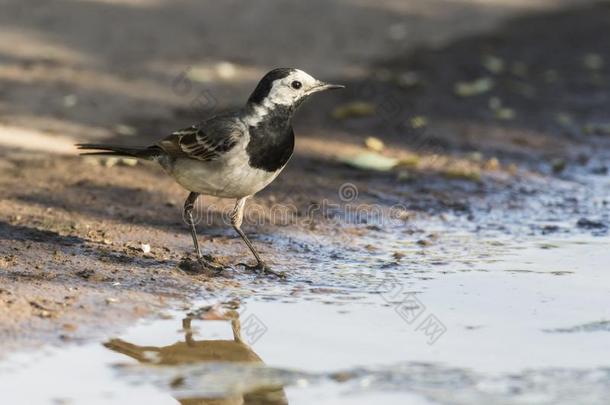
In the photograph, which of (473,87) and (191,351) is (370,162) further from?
(191,351)

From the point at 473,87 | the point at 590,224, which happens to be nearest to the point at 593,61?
the point at 473,87

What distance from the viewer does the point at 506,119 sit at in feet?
36.8

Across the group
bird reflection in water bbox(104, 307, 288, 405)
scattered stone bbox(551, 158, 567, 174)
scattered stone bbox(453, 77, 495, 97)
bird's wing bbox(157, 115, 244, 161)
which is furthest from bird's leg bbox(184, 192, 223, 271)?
scattered stone bbox(453, 77, 495, 97)

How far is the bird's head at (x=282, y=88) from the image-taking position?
260 inches

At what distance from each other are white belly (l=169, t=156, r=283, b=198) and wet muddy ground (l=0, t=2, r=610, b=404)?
0.48 meters

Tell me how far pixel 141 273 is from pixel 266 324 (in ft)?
3.57

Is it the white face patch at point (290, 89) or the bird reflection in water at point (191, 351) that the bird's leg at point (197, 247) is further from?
the bird reflection in water at point (191, 351)

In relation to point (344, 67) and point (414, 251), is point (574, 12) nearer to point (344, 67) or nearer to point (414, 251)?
point (344, 67)

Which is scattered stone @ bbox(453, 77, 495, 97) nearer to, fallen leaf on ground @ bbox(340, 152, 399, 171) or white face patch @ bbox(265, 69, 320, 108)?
fallen leaf on ground @ bbox(340, 152, 399, 171)

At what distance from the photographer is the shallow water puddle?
476 cm

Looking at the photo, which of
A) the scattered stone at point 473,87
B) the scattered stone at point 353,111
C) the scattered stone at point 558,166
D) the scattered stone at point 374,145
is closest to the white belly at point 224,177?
the scattered stone at point 374,145

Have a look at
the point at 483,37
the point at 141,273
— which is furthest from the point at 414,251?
the point at 483,37

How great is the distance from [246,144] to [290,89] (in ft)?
1.46

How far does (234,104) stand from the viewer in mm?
10961
